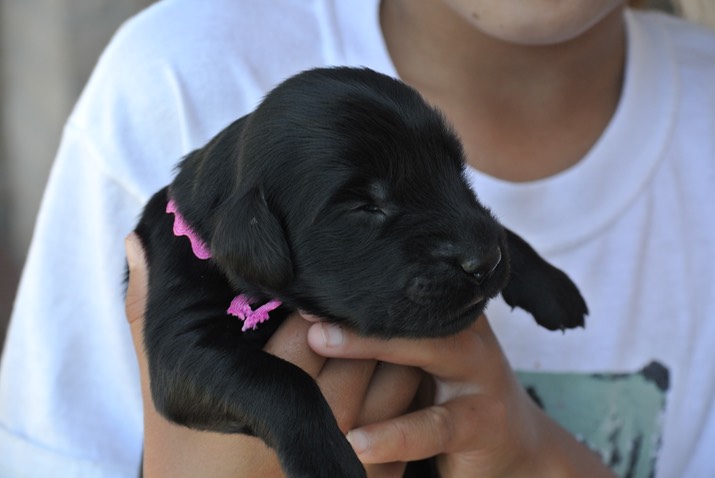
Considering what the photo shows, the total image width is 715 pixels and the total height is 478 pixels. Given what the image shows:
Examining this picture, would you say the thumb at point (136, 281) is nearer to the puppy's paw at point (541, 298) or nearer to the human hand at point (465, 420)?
the human hand at point (465, 420)

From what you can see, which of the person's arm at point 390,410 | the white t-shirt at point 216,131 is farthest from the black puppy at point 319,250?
the white t-shirt at point 216,131

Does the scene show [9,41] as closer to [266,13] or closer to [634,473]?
[266,13]

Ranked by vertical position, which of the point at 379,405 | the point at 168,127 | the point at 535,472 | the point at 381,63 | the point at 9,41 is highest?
the point at 381,63

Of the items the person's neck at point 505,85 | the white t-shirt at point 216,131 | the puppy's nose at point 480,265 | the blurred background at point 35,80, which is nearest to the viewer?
the puppy's nose at point 480,265

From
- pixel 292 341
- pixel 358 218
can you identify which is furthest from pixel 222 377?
pixel 358 218

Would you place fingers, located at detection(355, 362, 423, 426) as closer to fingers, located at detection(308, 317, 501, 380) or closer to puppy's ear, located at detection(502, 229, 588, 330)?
fingers, located at detection(308, 317, 501, 380)

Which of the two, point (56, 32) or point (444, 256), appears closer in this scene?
point (444, 256)

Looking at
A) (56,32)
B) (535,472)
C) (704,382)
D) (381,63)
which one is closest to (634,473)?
(704,382)
